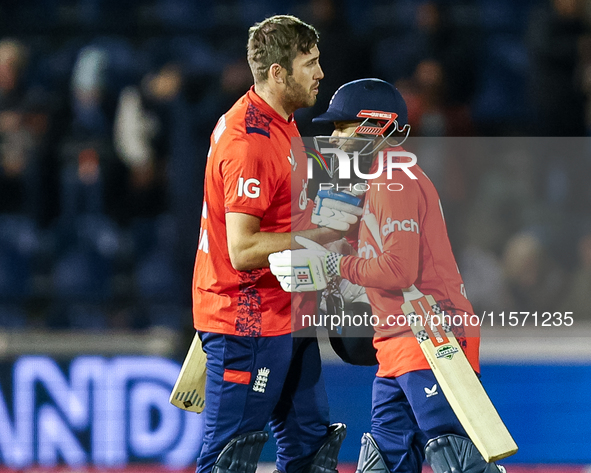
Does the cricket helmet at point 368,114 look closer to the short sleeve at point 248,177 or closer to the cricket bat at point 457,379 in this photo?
the short sleeve at point 248,177

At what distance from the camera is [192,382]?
3.88 m

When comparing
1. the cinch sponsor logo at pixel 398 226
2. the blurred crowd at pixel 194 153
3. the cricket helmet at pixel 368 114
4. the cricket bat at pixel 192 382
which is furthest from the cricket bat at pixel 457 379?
the blurred crowd at pixel 194 153

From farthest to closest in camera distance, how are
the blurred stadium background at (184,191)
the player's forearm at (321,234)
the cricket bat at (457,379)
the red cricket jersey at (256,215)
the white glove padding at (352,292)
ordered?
the blurred stadium background at (184,191)
the white glove padding at (352,292)
the player's forearm at (321,234)
the red cricket jersey at (256,215)
the cricket bat at (457,379)

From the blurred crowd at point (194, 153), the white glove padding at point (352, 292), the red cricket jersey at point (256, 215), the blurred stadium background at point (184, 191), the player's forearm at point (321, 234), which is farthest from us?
the blurred crowd at point (194, 153)

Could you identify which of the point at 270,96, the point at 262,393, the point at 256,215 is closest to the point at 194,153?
the point at 270,96

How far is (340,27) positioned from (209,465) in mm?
3899

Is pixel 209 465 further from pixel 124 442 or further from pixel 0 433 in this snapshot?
pixel 0 433

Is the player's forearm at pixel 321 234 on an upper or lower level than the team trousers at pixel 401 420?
upper

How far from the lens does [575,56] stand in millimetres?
6605

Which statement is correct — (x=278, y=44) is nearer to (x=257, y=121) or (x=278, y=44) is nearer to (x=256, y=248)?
(x=257, y=121)

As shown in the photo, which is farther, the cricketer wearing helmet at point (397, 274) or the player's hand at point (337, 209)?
the player's hand at point (337, 209)

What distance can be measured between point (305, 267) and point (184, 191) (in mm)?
2303

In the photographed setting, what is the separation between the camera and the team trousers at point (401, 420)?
3408 millimetres

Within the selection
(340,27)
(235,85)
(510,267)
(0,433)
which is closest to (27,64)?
(235,85)
